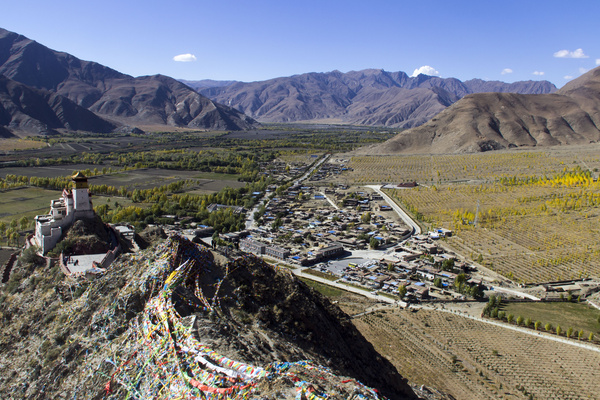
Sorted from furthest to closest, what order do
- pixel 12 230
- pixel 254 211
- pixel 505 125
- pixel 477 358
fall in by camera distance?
pixel 505 125, pixel 254 211, pixel 12 230, pixel 477 358

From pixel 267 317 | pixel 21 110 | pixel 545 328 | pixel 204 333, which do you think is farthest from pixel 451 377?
pixel 21 110

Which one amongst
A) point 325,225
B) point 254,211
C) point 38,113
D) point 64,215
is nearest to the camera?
point 64,215

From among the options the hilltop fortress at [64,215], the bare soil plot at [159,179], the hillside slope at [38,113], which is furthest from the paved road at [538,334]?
the hillside slope at [38,113]

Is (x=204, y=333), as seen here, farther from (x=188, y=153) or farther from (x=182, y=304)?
(x=188, y=153)

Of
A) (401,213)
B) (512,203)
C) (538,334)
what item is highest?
(512,203)

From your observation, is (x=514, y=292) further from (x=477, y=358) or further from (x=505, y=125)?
(x=505, y=125)

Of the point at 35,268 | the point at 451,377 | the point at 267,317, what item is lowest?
the point at 451,377

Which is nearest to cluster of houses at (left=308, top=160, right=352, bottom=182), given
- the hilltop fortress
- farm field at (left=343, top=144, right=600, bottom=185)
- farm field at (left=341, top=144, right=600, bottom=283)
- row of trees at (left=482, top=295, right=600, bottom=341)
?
farm field at (left=343, top=144, right=600, bottom=185)

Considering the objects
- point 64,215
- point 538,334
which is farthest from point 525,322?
point 64,215
